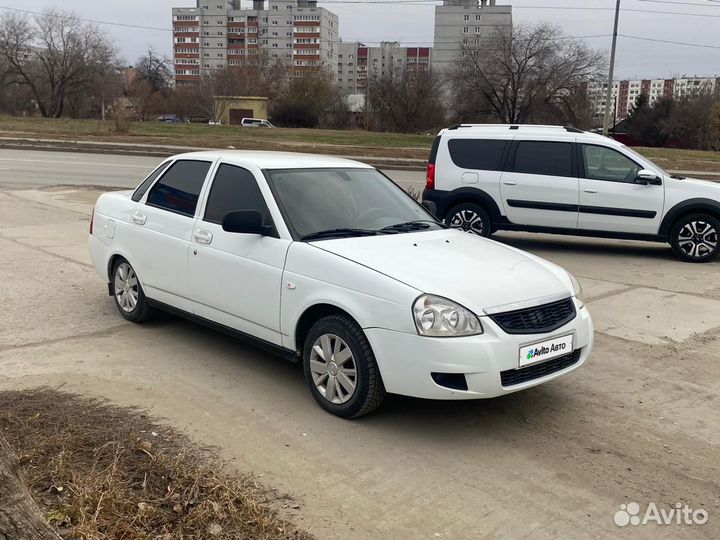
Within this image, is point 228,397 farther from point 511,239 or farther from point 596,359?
point 511,239

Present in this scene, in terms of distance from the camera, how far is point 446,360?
3887 millimetres

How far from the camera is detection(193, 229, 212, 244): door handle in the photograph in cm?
525

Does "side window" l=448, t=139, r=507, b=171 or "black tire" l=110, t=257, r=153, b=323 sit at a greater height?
"side window" l=448, t=139, r=507, b=171

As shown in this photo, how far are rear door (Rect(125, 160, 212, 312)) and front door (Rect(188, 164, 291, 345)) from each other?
157mm

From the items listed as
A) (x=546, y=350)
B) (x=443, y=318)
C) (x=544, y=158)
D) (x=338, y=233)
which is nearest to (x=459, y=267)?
(x=443, y=318)

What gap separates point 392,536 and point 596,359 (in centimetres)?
317

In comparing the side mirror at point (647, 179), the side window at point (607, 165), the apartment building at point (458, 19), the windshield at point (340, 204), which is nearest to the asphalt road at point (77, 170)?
the side window at point (607, 165)

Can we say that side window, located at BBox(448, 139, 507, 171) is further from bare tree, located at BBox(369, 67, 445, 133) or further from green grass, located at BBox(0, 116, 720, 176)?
bare tree, located at BBox(369, 67, 445, 133)

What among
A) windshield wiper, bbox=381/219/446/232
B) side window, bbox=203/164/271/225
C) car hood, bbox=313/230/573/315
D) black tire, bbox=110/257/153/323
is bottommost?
black tire, bbox=110/257/153/323

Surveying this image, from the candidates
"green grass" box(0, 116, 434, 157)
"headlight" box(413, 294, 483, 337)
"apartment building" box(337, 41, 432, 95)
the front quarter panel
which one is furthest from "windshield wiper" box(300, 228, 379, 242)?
"apartment building" box(337, 41, 432, 95)

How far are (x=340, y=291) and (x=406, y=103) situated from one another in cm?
5345

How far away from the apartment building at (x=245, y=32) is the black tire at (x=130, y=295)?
143m

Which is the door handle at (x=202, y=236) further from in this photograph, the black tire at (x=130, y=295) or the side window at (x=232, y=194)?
the black tire at (x=130, y=295)

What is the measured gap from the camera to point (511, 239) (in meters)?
11.8
